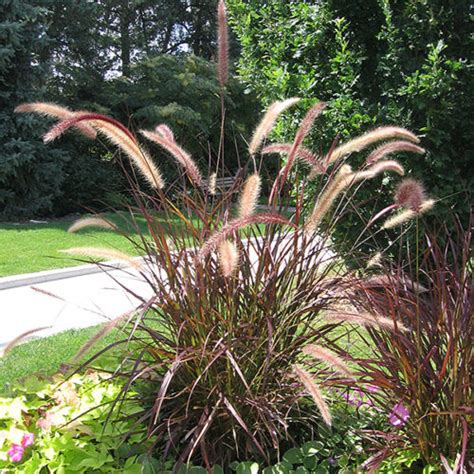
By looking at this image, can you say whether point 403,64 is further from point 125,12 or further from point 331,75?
point 125,12

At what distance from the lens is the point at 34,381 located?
2648mm

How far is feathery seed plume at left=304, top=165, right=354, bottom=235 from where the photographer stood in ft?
6.81

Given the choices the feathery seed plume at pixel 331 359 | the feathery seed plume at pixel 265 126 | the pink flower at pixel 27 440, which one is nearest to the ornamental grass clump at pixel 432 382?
the feathery seed plume at pixel 331 359

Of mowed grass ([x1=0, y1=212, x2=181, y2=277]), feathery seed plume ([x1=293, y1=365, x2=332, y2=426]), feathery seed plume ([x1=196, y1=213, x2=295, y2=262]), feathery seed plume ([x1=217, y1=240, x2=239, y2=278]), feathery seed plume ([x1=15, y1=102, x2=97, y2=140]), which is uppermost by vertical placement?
feathery seed plume ([x1=15, y1=102, x2=97, y2=140])

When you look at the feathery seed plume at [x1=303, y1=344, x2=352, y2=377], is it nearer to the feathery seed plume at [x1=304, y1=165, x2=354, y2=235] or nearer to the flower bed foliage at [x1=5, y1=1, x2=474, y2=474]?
the flower bed foliage at [x1=5, y1=1, x2=474, y2=474]

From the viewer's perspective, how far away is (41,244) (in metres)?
9.79

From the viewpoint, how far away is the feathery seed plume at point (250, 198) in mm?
1912

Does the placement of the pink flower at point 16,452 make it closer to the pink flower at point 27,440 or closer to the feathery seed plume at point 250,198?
the pink flower at point 27,440

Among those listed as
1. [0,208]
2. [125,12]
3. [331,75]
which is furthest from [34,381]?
[125,12]

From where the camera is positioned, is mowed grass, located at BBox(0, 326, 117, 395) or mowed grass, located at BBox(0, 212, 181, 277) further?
mowed grass, located at BBox(0, 212, 181, 277)

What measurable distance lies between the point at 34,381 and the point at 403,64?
371cm

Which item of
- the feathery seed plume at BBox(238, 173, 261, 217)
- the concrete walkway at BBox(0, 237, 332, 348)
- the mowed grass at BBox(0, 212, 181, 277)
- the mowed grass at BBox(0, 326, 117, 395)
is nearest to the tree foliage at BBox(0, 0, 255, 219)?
the mowed grass at BBox(0, 212, 181, 277)

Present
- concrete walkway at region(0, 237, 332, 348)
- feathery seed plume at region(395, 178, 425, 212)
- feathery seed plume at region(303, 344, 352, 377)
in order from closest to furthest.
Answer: feathery seed plume at region(303, 344, 352, 377)
feathery seed plume at region(395, 178, 425, 212)
concrete walkway at region(0, 237, 332, 348)

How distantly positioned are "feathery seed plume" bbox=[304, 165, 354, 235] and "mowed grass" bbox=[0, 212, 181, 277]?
4783 mm
